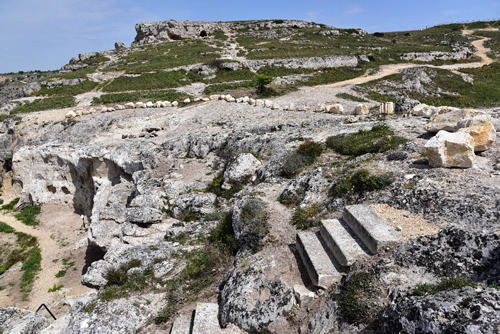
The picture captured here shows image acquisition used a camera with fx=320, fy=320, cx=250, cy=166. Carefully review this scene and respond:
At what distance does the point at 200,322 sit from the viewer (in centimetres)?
933

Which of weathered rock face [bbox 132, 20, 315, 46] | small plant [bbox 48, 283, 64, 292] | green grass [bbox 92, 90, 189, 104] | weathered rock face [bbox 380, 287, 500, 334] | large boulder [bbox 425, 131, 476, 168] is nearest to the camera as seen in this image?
weathered rock face [bbox 380, 287, 500, 334]

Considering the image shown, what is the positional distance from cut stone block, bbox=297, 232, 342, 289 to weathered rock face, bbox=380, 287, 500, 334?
2.15 meters

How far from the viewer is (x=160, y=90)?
4581 cm

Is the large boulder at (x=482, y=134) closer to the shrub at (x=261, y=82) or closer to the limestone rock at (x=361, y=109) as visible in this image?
the limestone rock at (x=361, y=109)

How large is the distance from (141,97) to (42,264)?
83.8ft

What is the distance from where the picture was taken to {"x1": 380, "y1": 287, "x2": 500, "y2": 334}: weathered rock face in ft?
16.9

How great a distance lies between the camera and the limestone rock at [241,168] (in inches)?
723

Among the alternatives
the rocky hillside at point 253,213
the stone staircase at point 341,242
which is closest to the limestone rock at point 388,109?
the rocky hillside at point 253,213

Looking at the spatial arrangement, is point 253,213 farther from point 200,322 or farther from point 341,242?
point 200,322

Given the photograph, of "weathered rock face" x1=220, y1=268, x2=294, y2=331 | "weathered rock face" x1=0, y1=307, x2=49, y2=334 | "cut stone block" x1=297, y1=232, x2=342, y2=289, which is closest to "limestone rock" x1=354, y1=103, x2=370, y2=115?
"cut stone block" x1=297, y1=232, x2=342, y2=289

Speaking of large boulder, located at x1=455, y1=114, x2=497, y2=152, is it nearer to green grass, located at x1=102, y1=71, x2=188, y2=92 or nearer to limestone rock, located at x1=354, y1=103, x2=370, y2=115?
limestone rock, located at x1=354, y1=103, x2=370, y2=115

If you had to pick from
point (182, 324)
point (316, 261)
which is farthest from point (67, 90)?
point (316, 261)

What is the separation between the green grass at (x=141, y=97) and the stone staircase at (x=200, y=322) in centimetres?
3314

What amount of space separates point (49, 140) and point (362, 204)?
105 feet
